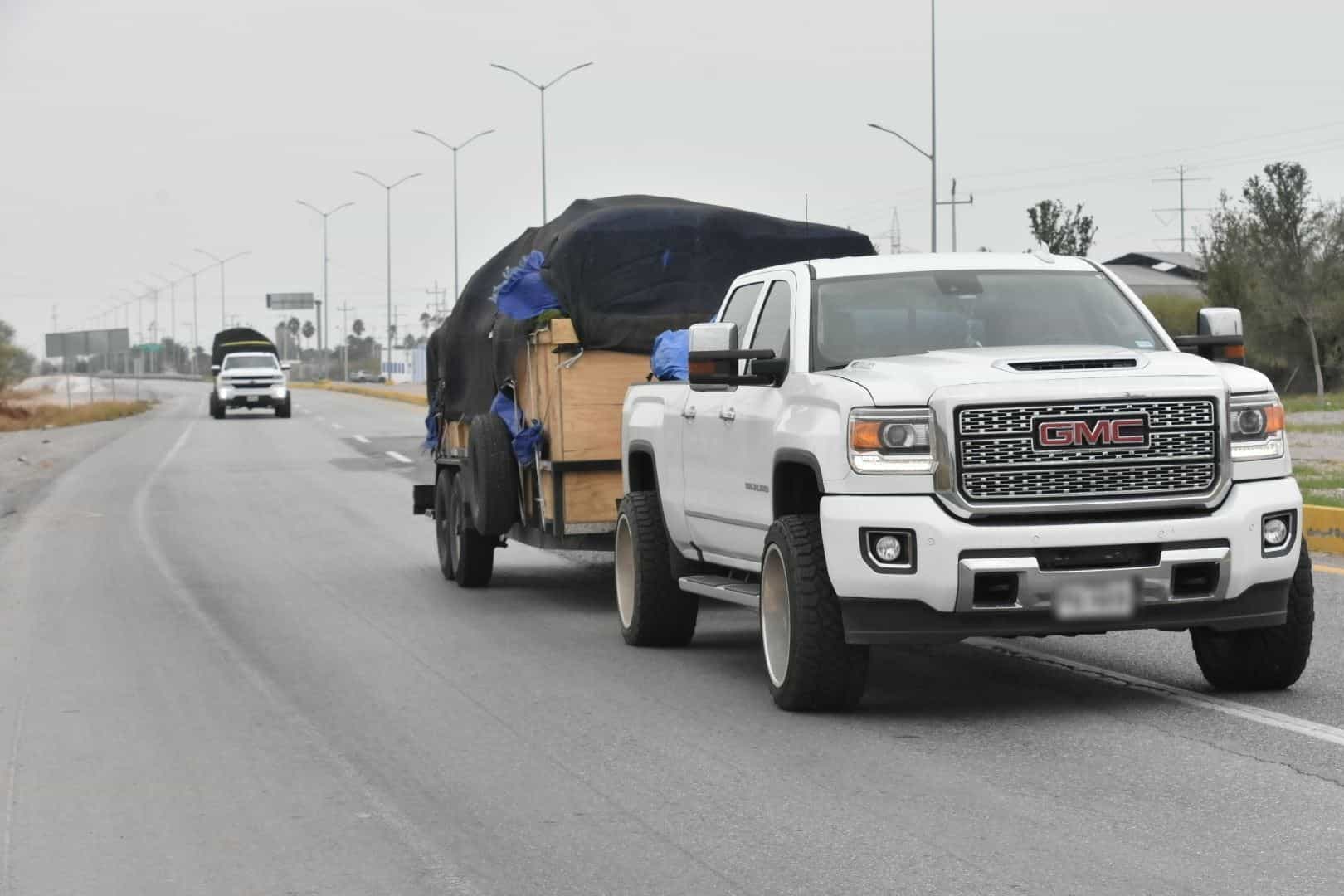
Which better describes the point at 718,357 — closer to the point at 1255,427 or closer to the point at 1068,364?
the point at 1068,364

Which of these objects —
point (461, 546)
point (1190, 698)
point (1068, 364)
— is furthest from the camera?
point (461, 546)

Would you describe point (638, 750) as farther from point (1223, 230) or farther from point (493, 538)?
point (1223, 230)

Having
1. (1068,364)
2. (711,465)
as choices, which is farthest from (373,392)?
(1068,364)

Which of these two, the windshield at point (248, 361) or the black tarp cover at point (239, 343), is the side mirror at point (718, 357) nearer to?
the windshield at point (248, 361)

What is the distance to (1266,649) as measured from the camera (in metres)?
8.77

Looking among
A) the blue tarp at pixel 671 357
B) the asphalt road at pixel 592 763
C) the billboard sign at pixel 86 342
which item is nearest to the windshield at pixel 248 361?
the billboard sign at pixel 86 342

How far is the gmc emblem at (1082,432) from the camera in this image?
26.5ft

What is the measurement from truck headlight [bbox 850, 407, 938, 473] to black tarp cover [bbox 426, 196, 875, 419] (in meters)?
4.63

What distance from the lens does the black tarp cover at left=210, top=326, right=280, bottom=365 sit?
66.6 metres

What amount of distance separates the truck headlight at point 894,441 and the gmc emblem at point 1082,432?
1.40ft

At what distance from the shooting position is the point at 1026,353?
8609mm

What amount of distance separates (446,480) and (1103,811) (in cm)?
918

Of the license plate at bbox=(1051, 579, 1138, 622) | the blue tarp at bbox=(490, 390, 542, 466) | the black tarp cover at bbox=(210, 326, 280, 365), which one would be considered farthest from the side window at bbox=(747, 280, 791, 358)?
the black tarp cover at bbox=(210, 326, 280, 365)

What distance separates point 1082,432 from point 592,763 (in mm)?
2342
